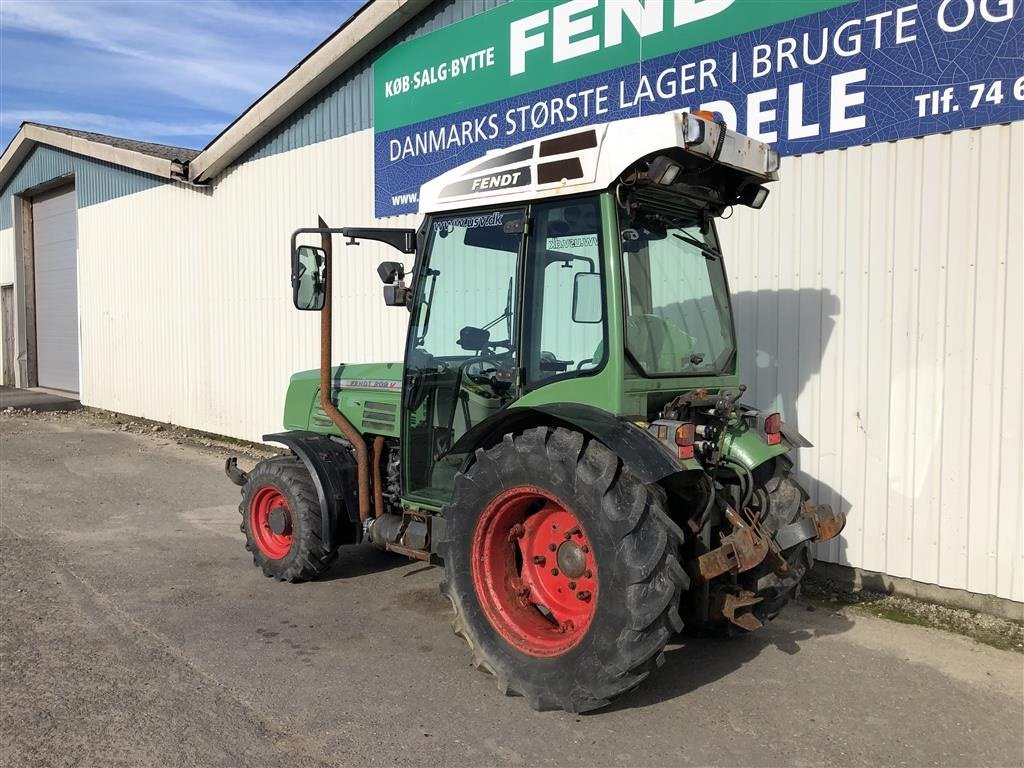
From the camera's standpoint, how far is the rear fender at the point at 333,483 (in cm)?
536

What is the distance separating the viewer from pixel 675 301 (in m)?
4.20

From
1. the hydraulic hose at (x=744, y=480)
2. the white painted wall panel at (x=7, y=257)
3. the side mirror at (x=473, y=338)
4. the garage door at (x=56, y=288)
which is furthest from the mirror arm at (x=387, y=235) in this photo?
the white painted wall panel at (x=7, y=257)

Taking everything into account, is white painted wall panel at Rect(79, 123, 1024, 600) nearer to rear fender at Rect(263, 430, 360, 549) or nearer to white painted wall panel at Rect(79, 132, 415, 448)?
rear fender at Rect(263, 430, 360, 549)

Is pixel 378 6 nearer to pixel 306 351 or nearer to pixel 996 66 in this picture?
pixel 306 351

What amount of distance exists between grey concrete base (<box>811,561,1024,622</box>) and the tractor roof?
2.98 meters

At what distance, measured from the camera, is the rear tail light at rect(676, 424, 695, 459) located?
3566 millimetres

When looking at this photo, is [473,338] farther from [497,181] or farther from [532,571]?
[532,571]

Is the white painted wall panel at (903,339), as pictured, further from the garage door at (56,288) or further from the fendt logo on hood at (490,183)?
the garage door at (56,288)

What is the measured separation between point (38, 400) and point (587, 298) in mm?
17464

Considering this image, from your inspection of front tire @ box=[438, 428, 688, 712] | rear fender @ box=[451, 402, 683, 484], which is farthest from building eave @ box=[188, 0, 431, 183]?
front tire @ box=[438, 428, 688, 712]

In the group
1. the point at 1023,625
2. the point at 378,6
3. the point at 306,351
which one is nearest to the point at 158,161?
the point at 306,351

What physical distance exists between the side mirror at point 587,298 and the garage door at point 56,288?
1619 centimetres

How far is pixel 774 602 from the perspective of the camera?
13.7 feet

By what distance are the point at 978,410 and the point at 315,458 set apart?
4220mm
